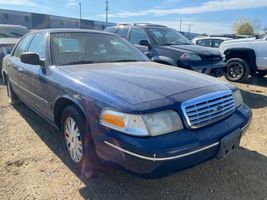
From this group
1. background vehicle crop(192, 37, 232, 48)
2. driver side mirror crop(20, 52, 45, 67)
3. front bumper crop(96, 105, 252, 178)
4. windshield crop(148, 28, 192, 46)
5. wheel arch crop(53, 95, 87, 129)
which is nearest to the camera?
front bumper crop(96, 105, 252, 178)

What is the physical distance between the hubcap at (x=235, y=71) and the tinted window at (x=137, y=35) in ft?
10.5

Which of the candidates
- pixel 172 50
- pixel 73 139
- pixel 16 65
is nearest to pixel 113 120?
pixel 73 139

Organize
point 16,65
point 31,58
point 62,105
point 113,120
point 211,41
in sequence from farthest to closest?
point 211,41 < point 16,65 < point 31,58 < point 62,105 < point 113,120

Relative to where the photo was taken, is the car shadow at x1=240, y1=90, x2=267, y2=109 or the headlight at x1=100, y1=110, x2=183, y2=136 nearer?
the headlight at x1=100, y1=110, x2=183, y2=136

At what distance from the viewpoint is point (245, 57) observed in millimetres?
8500

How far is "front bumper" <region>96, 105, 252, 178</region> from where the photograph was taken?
7.22ft

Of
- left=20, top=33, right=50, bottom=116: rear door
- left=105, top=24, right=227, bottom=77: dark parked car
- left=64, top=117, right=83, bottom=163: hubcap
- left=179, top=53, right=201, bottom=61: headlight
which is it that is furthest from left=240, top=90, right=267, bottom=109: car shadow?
left=20, top=33, right=50, bottom=116: rear door

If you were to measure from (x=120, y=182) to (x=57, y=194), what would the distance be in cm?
66

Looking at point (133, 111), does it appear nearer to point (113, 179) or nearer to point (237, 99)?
point (113, 179)

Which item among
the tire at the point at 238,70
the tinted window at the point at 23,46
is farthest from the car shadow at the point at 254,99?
the tinted window at the point at 23,46

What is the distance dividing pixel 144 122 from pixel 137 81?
2.20 feet

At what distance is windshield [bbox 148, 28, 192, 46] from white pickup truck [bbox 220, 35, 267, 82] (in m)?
1.94

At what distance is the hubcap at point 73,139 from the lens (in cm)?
295

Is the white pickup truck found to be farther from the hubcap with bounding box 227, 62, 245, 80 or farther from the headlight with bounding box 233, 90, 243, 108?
the headlight with bounding box 233, 90, 243, 108
